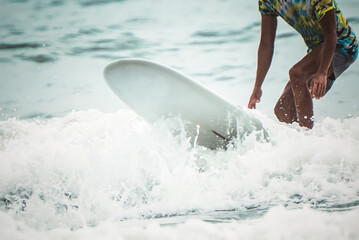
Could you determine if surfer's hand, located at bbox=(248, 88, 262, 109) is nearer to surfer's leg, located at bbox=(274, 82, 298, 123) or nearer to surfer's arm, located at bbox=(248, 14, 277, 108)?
surfer's arm, located at bbox=(248, 14, 277, 108)

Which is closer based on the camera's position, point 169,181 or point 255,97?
point 169,181

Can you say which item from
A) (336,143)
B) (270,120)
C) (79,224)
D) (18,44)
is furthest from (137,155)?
(18,44)

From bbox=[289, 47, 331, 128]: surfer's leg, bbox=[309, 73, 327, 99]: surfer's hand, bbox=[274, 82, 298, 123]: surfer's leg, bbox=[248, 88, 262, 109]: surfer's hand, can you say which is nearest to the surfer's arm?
bbox=[248, 88, 262, 109]: surfer's hand

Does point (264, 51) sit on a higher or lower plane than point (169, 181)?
higher

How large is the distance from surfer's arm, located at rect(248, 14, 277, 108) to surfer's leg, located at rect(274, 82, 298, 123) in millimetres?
208

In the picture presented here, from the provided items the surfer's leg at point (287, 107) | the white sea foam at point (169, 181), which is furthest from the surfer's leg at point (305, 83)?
the surfer's leg at point (287, 107)

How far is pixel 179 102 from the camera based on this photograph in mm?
2031

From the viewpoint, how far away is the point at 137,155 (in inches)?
80.8

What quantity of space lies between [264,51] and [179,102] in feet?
2.84

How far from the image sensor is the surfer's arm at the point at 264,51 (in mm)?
2193

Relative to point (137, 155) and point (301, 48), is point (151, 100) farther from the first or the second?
point (301, 48)

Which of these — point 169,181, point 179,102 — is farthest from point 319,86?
point 169,181

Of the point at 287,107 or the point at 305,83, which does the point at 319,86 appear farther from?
the point at 287,107

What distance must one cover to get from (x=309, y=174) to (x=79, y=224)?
56.1 inches
